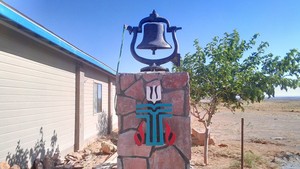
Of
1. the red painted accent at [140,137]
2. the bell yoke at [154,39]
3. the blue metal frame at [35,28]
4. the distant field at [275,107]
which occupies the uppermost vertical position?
the blue metal frame at [35,28]

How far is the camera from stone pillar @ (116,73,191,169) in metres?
3.77

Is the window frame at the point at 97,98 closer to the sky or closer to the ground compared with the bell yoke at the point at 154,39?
closer to the ground

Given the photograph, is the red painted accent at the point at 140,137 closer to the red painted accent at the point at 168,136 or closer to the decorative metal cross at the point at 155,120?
the decorative metal cross at the point at 155,120

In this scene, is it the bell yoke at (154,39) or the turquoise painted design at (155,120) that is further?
the bell yoke at (154,39)

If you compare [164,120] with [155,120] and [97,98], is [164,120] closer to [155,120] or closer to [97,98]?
[155,120]

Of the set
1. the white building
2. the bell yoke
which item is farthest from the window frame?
the bell yoke

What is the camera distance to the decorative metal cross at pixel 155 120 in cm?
373

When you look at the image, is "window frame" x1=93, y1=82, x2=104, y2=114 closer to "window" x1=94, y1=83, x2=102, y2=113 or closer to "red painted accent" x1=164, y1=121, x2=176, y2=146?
"window" x1=94, y1=83, x2=102, y2=113

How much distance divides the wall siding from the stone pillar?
8.51ft

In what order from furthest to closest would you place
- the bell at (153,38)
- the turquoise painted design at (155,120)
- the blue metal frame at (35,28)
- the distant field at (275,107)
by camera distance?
the distant field at (275,107) → the blue metal frame at (35,28) → the bell at (153,38) → the turquoise painted design at (155,120)

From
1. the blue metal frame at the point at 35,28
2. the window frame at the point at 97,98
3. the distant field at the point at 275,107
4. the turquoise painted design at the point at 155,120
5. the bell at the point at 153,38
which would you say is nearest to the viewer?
the turquoise painted design at the point at 155,120

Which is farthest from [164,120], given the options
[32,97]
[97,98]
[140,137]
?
[97,98]

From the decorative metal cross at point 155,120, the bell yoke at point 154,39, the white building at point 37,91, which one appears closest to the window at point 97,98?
the white building at point 37,91

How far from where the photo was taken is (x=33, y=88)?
6090 millimetres
